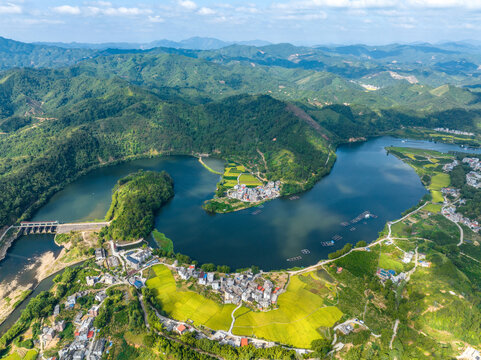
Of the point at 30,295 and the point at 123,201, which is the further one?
the point at 123,201

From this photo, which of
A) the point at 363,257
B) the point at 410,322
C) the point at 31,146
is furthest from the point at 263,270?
the point at 31,146

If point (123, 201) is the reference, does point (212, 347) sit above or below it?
below

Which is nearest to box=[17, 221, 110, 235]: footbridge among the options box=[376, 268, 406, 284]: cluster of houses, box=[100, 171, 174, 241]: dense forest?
box=[100, 171, 174, 241]: dense forest

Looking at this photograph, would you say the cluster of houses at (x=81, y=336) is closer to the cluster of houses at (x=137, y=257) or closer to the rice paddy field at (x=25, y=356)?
the rice paddy field at (x=25, y=356)

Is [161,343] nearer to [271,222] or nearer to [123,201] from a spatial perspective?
[271,222]

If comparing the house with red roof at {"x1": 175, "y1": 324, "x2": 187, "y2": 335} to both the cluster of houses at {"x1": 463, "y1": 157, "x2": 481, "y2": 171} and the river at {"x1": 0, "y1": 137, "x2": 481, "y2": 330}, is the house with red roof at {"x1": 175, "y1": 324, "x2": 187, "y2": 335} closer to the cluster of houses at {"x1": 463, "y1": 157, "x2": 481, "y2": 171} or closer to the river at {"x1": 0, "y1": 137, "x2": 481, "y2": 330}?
the river at {"x1": 0, "y1": 137, "x2": 481, "y2": 330}

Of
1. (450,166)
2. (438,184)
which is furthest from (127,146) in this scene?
(450,166)

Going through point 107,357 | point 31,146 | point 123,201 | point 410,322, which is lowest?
point 410,322
